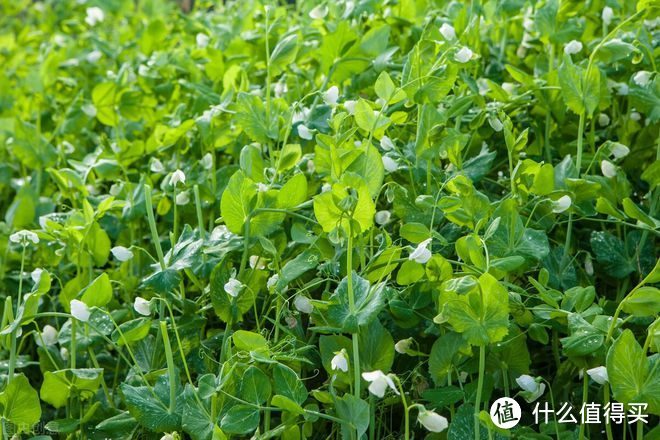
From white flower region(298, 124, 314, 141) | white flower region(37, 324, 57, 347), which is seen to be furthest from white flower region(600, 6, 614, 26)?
white flower region(37, 324, 57, 347)

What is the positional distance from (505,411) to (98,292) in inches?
19.1

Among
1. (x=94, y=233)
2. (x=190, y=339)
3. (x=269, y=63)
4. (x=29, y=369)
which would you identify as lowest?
(x=29, y=369)

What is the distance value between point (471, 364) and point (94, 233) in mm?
536

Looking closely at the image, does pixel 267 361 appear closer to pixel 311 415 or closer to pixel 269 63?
pixel 311 415

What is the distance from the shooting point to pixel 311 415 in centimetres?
95

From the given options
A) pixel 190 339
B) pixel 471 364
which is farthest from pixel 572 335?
pixel 190 339

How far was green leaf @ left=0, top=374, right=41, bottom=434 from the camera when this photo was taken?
1029mm

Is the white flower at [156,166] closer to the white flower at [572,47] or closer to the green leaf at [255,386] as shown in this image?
the green leaf at [255,386]

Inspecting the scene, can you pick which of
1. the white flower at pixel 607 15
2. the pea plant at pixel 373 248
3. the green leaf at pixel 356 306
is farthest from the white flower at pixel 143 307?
the white flower at pixel 607 15

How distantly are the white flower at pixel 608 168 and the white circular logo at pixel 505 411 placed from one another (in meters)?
0.33

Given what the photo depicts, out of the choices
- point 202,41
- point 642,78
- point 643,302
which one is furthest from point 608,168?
point 202,41

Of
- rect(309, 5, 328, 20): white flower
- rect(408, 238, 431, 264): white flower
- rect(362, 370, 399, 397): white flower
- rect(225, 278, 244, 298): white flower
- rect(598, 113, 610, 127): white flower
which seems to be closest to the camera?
rect(362, 370, 399, 397): white flower

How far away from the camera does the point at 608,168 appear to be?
3.71 ft

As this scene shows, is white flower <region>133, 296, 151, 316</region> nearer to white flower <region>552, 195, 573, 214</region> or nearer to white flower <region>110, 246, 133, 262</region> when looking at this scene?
white flower <region>110, 246, 133, 262</region>
